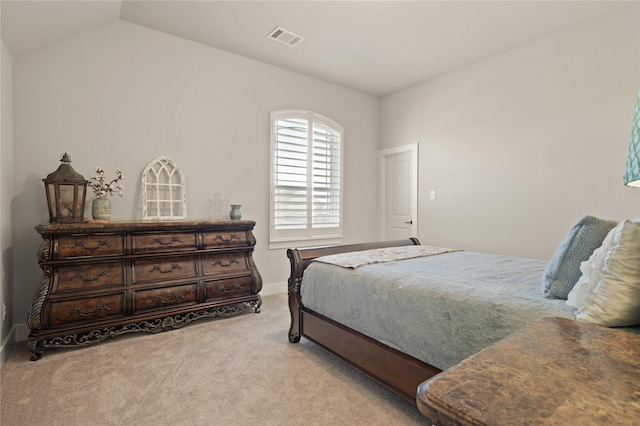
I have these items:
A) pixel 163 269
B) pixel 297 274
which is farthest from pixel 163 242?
pixel 297 274

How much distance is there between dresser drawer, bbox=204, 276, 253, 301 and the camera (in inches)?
129

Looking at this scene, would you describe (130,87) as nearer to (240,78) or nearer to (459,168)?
(240,78)

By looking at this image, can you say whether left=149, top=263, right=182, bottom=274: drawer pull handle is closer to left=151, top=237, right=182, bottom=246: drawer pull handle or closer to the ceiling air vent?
left=151, top=237, right=182, bottom=246: drawer pull handle

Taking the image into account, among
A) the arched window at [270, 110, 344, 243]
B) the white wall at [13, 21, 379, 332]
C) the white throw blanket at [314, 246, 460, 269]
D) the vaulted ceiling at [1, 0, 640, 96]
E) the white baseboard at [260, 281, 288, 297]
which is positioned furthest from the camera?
the arched window at [270, 110, 344, 243]

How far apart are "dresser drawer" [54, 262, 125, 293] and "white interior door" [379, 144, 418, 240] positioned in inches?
151

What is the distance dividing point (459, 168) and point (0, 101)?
473cm

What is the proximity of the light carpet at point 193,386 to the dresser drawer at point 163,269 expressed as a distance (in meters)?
0.53

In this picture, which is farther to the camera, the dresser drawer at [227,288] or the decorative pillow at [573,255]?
the dresser drawer at [227,288]

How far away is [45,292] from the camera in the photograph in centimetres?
252

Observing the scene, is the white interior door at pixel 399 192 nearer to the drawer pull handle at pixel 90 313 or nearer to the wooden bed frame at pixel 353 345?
the wooden bed frame at pixel 353 345

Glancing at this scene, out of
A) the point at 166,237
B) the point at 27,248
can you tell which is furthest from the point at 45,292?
the point at 166,237

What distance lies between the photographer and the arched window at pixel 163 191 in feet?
11.3

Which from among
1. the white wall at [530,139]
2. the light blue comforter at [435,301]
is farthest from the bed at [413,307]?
the white wall at [530,139]

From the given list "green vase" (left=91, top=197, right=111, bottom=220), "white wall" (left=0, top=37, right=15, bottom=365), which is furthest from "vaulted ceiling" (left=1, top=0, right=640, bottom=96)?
"green vase" (left=91, top=197, right=111, bottom=220)
